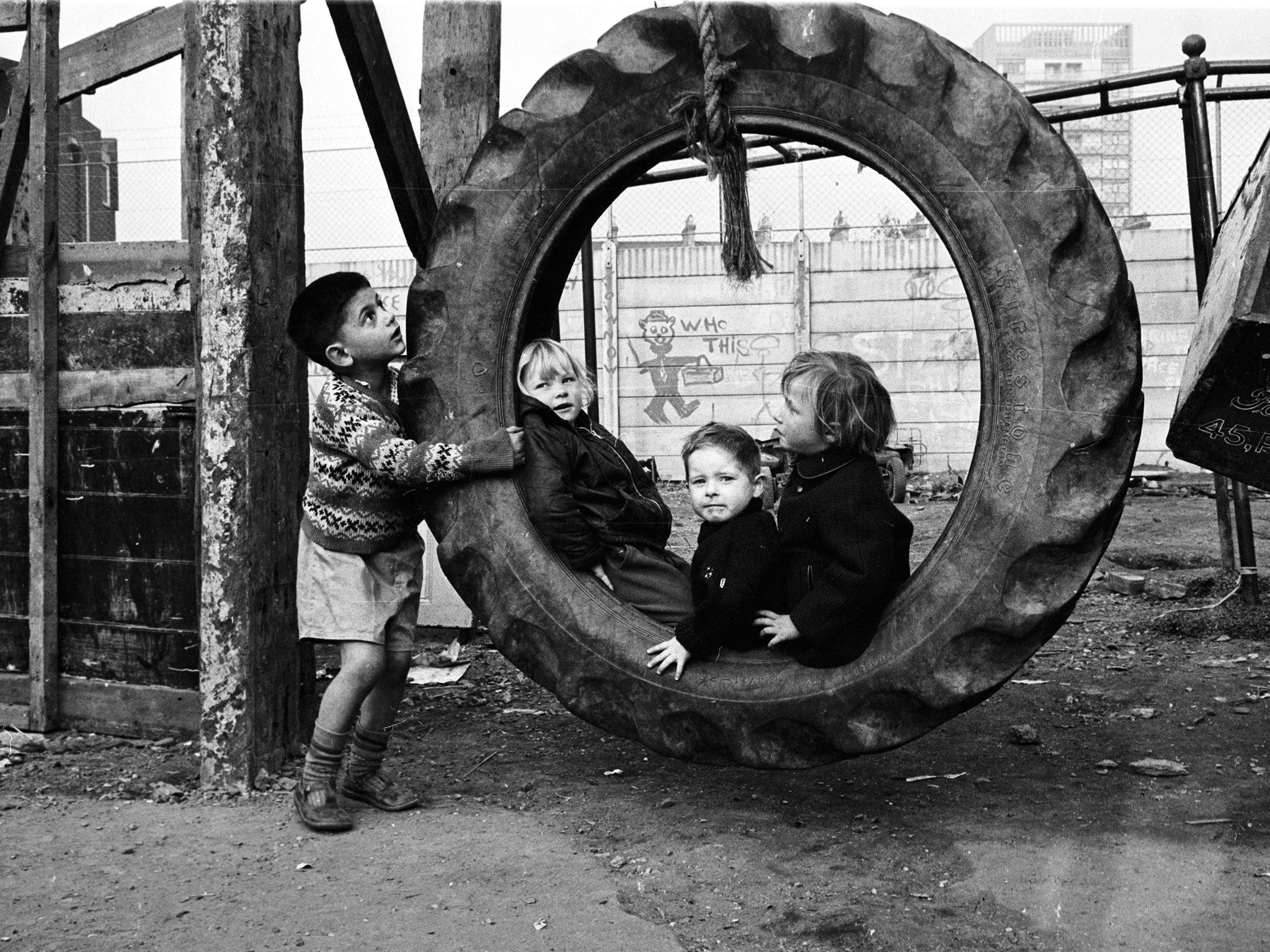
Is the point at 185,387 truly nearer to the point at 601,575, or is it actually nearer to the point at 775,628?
the point at 601,575

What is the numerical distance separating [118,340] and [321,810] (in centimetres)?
182

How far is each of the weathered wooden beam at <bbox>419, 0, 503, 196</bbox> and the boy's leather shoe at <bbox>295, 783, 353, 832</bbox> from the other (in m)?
2.41

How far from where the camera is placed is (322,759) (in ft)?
10.6

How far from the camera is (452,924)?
8.45 feet

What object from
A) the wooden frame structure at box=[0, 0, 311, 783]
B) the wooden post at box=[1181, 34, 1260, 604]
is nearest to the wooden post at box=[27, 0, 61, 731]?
the wooden frame structure at box=[0, 0, 311, 783]

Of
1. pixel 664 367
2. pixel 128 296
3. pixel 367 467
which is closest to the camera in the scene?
pixel 367 467

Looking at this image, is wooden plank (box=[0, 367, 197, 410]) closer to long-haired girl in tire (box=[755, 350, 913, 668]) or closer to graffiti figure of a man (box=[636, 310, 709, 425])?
long-haired girl in tire (box=[755, 350, 913, 668])

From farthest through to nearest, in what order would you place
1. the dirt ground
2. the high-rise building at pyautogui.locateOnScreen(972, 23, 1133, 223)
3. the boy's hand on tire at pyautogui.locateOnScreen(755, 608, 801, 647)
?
the high-rise building at pyautogui.locateOnScreen(972, 23, 1133, 223) < the boy's hand on tire at pyautogui.locateOnScreen(755, 608, 801, 647) < the dirt ground

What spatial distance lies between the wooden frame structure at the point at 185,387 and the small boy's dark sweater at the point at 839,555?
1588mm

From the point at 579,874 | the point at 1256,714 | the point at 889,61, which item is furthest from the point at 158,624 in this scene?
the point at 1256,714

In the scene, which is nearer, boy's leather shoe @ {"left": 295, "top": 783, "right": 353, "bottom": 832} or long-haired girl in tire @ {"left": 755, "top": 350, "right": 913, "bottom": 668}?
long-haired girl in tire @ {"left": 755, "top": 350, "right": 913, "bottom": 668}

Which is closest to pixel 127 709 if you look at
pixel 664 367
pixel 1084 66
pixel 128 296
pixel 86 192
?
pixel 128 296

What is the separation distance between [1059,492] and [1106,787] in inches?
45.0

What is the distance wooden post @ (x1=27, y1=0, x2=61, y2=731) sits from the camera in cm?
404
